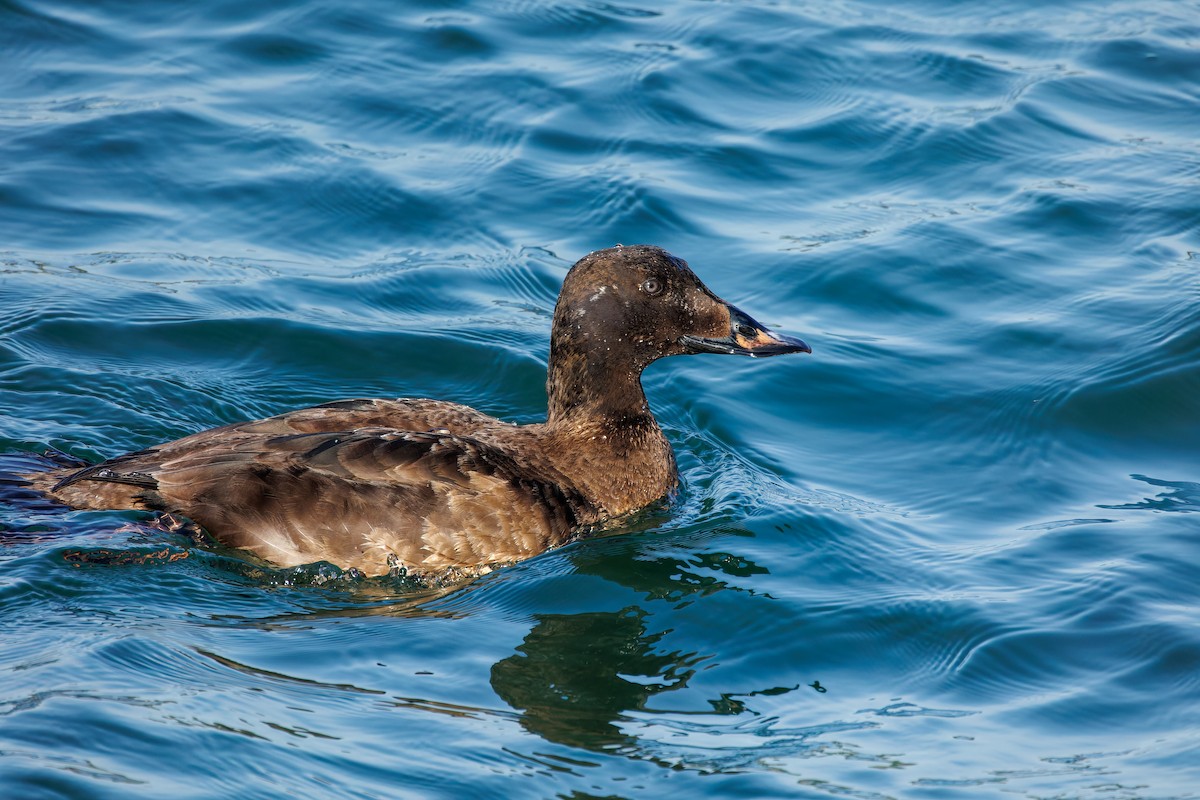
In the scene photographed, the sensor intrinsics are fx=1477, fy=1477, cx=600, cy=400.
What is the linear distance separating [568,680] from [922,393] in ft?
13.1

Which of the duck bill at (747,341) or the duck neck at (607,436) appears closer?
the duck neck at (607,436)

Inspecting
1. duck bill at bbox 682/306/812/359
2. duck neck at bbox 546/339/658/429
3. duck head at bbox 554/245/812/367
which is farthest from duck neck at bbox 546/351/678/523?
duck bill at bbox 682/306/812/359

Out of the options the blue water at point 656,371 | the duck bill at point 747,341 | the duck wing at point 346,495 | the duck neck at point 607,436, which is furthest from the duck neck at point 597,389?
the duck wing at point 346,495

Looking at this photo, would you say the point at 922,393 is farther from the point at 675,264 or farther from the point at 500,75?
the point at 500,75

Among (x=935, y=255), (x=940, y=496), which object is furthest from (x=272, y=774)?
(x=935, y=255)

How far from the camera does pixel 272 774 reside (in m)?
5.29

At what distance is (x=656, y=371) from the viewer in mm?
9867

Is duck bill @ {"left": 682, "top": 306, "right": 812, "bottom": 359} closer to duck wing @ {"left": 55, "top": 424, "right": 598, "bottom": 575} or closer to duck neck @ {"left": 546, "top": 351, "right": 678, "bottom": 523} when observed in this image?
duck neck @ {"left": 546, "top": 351, "right": 678, "bottom": 523}

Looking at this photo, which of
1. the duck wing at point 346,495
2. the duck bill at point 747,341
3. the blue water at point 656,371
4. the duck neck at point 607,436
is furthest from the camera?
the duck bill at point 747,341

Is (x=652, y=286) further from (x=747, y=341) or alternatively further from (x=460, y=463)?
(x=460, y=463)

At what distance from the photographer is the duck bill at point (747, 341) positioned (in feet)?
26.1

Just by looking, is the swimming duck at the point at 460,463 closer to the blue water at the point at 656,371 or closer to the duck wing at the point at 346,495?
the duck wing at the point at 346,495

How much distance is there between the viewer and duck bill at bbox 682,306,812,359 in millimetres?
7949

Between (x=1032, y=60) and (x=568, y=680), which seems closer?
(x=568, y=680)
